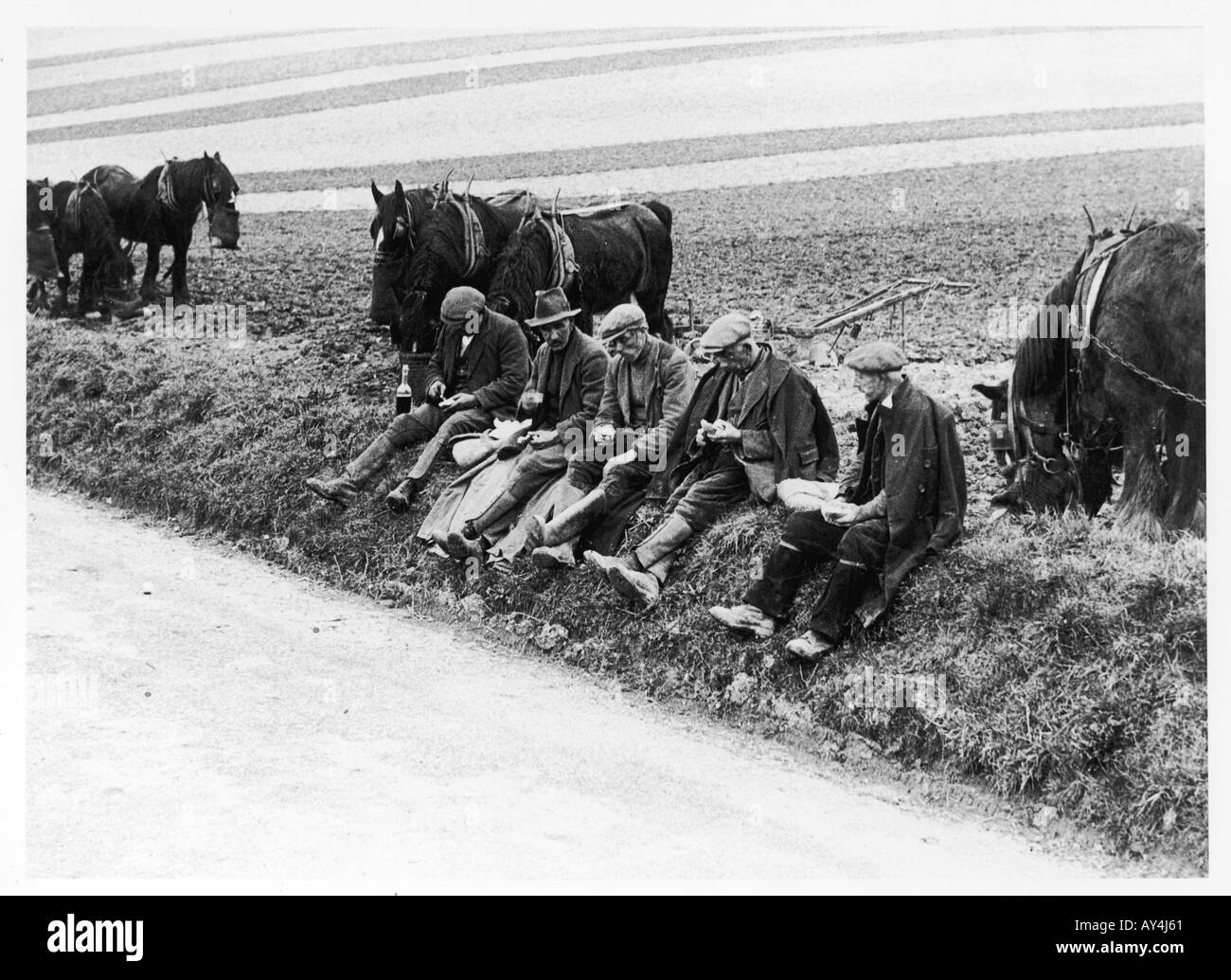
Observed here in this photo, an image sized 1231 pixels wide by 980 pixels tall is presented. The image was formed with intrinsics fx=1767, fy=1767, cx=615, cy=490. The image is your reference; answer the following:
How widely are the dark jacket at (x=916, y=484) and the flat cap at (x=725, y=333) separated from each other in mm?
1156

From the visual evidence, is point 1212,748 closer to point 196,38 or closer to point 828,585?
point 828,585

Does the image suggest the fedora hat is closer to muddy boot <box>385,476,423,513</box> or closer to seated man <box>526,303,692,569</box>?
seated man <box>526,303,692,569</box>

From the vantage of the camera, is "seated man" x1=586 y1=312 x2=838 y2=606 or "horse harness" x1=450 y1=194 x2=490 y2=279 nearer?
"seated man" x1=586 y1=312 x2=838 y2=606

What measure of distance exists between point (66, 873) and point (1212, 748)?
5953 mm

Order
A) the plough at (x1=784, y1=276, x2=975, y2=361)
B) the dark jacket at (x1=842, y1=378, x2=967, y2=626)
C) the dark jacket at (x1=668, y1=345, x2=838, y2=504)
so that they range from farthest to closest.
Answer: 1. the plough at (x1=784, y1=276, x2=975, y2=361)
2. the dark jacket at (x1=668, y1=345, x2=838, y2=504)
3. the dark jacket at (x1=842, y1=378, x2=967, y2=626)

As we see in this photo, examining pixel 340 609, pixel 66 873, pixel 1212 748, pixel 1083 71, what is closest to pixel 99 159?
pixel 340 609

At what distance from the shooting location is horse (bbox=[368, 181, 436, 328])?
1291 cm

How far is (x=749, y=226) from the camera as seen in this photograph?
41.9ft

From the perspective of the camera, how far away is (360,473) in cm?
1268

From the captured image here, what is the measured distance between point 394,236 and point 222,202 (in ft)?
7.68

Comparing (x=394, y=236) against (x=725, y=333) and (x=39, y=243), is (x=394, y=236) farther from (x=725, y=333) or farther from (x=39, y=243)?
(x=39, y=243)

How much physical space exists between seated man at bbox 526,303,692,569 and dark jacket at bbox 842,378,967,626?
171 cm

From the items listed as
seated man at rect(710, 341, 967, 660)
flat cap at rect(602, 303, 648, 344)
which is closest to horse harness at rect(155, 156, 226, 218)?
flat cap at rect(602, 303, 648, 344)

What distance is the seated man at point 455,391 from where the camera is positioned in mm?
12336
